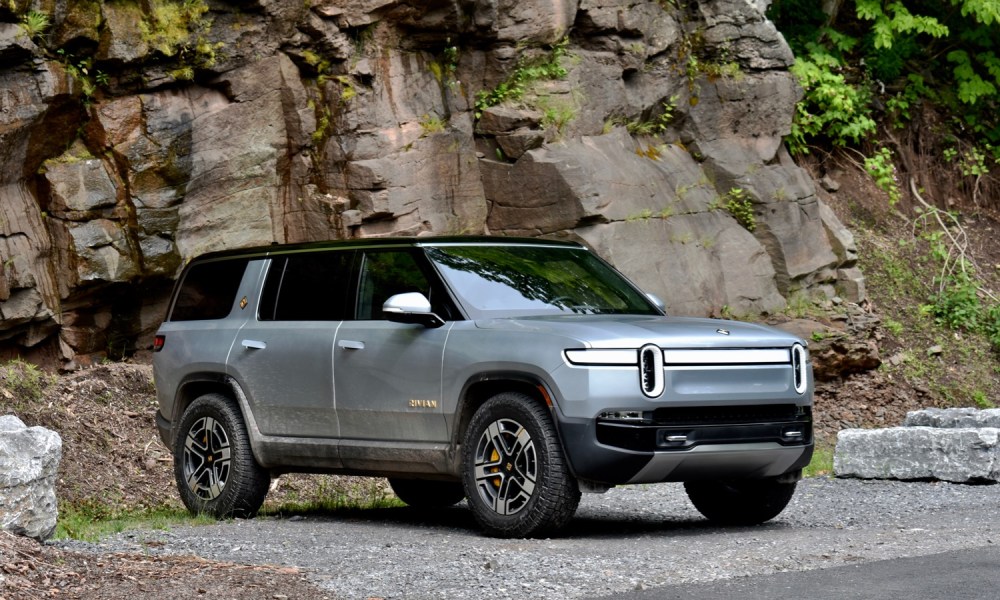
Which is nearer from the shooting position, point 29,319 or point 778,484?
point 778,484

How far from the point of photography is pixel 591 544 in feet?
24.8

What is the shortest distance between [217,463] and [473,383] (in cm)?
258

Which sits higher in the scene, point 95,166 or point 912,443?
point 95,166

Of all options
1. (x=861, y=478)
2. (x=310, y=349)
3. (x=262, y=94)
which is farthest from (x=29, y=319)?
(x=861, y=478)

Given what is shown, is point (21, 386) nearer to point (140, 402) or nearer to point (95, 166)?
point (140, 402)

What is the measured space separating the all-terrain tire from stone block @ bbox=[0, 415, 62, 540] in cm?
251

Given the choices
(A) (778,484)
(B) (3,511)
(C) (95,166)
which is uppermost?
(C) (95,166)

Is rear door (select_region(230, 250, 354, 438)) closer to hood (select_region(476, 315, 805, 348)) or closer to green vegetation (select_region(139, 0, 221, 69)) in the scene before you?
hood (select_region(476, 315, 805, 348))

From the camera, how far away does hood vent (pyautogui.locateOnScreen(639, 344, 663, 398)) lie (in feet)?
24.5

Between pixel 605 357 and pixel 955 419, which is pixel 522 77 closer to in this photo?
pixel 955 419

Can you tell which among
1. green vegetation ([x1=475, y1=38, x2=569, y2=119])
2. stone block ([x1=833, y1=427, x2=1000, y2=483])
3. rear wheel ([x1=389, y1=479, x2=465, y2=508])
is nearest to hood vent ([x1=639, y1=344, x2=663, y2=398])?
rear wheel ([x1=389, y1=479, x2=465, y2=508])

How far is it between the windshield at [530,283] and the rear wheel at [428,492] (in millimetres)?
2307

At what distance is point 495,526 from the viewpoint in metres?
7.76

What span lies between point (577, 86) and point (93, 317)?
23.0 ft
